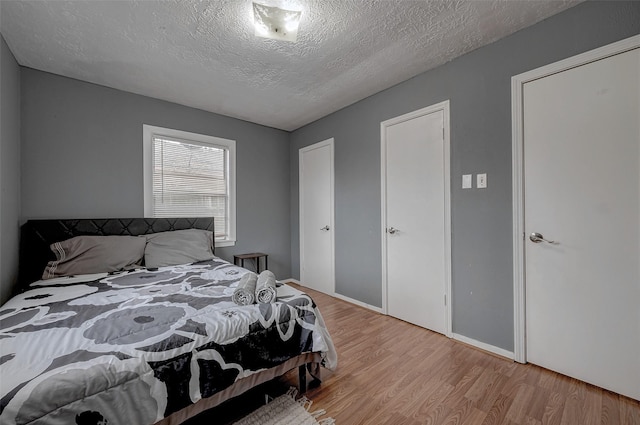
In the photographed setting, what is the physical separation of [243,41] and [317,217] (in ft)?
7.75

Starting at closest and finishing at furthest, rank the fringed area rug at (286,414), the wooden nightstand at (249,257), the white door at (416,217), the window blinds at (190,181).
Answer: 1. the fringed area rug at (286,414)
2. the white door at (416,217)
3. the window blinds at (190,181)
4. the wooden nightstand at (249,257)

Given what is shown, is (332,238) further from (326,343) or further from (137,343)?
(137,343)

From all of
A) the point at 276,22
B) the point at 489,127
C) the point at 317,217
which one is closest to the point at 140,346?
the point at 276,22

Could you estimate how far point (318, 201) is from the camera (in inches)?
150

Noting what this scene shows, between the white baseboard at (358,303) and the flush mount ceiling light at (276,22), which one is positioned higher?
the flush mount ceiling light at (276,22)

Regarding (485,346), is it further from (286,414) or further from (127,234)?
(127,234)

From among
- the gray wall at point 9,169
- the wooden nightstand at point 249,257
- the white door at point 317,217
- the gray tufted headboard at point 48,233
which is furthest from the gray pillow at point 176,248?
the white door at point 317,217

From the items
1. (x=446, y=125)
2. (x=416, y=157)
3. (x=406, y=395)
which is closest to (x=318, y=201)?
(x=416, y=157)

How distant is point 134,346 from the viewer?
1.15 m

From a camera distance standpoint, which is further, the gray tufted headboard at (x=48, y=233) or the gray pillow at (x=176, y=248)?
the gray pillow at (x=176, y=248)

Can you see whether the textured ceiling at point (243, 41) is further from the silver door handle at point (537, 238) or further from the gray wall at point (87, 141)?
the silver door handle at point (537, 238)

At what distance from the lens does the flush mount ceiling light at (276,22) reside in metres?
1.73

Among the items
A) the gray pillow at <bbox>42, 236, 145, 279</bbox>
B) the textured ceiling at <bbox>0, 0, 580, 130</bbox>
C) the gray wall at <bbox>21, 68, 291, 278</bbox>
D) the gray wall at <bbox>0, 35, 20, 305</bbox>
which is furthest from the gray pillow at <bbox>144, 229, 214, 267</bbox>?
the textured ceiling at <bbox>0, 0, 580, 130</bbox>

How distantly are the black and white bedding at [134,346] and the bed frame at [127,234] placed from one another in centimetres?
7
